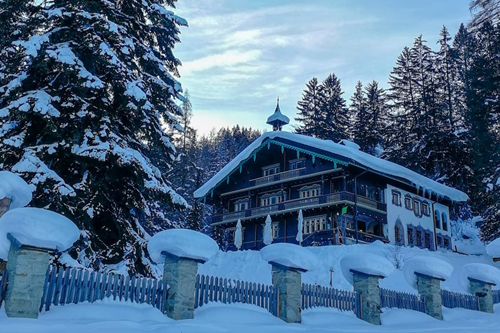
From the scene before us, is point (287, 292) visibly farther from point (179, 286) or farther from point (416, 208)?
point (416, 208)

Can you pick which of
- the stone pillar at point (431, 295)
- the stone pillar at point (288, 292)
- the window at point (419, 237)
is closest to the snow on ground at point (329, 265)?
the window at point (419, 237)

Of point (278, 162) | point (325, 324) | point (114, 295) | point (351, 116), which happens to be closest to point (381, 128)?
point (351, 116)

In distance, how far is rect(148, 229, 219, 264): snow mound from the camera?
8.66 meters

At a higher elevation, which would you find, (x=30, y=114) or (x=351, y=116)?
(x=351, y=116)

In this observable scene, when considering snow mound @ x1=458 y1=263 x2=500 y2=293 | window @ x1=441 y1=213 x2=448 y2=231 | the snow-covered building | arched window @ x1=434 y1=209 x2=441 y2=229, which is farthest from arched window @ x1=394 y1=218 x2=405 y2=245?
snow mound @ x1=458 y1=263 x2=500 y2=293

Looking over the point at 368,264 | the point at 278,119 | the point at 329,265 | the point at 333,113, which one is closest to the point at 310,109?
the point at 333,113

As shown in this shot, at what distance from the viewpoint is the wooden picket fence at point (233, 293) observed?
31.4 ft

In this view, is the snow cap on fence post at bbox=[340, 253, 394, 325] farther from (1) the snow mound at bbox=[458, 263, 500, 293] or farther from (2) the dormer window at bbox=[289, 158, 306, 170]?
(2) the dormer window at bbox=[289, 158, 306, 170]

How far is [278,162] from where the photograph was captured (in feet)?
126

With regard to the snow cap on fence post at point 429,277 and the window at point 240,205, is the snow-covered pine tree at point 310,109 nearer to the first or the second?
the window at point 240,205

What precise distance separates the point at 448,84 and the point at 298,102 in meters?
18.2

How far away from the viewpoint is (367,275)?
43.0 ft

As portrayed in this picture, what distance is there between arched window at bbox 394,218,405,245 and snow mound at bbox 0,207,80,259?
103 feet

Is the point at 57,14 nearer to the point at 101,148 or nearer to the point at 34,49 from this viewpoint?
the point at 34,49
